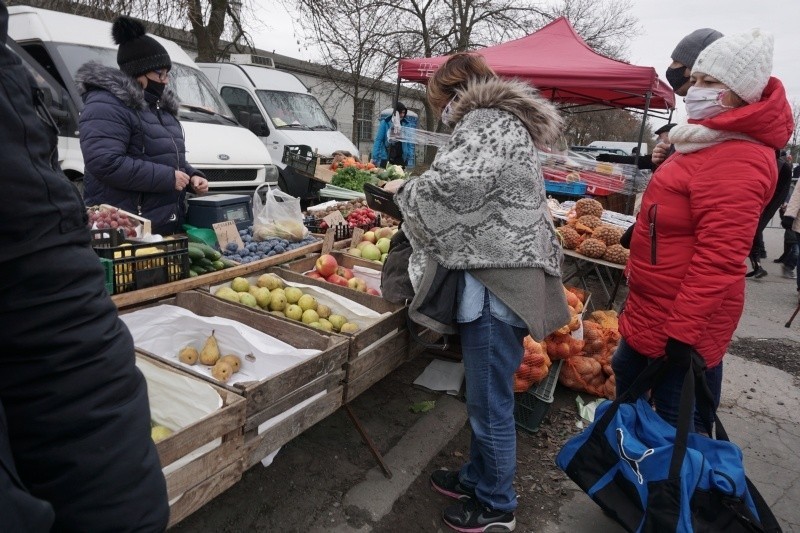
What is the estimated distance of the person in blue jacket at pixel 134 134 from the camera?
3121 mm

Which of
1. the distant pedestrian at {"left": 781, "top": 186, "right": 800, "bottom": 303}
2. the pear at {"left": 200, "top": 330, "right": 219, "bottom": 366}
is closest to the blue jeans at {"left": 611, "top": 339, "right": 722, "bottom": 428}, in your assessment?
the pear at {"left": 200, "top": 330, "right": 219, "bottom": 366}

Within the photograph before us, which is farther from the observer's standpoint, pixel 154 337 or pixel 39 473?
pixel 154 337

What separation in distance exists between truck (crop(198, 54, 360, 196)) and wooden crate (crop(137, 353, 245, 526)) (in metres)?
7.76

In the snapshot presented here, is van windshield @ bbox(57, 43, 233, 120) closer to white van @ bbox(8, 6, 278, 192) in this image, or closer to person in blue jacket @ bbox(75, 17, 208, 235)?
white van @ bbox(8, 6, 278, 192)

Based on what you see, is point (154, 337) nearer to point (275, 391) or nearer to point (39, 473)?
point (275, 391)

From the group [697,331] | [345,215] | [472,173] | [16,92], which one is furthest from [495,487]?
[345,215]

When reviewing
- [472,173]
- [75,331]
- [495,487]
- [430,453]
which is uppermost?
[472,173]

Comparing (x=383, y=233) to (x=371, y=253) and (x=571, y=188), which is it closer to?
(x=371, y=253)

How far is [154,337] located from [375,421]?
5.18 ft

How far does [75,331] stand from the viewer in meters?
0.98

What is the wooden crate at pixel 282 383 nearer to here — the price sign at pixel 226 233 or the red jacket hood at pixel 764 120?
the price sign at pixel 226 233

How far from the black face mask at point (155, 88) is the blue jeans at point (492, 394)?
8.14 ft

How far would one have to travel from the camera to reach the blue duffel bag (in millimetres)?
2029

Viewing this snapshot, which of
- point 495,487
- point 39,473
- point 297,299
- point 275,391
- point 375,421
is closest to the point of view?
point 39,473
